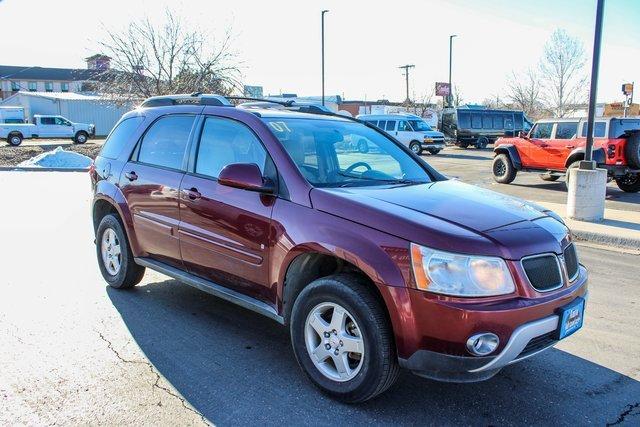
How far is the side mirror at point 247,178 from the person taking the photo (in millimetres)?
3641

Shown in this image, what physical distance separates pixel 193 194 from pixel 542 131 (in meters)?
13.6

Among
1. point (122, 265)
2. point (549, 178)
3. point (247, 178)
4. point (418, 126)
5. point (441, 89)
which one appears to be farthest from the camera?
point (441, 89)

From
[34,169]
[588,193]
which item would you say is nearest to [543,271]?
[588,193]

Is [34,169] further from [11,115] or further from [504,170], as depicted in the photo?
[11,115]

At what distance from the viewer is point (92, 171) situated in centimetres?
577

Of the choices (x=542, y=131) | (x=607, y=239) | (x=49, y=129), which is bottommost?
(x=607, y=239)

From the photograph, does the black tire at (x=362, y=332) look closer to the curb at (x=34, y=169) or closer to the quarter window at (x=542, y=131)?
the quarter window at (x=542, y=131)

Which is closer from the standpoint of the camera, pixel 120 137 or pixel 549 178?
pixel 120 137

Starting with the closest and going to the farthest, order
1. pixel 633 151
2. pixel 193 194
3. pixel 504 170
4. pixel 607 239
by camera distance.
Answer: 1. pixel 193 194
2. pixel 607 239
3. pixel 633 151
4. pixel 504 170

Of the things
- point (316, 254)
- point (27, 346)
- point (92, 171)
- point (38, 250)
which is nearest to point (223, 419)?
point (316, 254)

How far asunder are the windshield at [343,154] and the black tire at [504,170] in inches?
493

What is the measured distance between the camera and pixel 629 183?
564 inches

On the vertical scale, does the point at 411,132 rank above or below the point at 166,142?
below

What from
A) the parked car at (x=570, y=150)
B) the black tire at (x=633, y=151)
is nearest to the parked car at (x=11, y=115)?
the parked car at (x=570, y=150)
